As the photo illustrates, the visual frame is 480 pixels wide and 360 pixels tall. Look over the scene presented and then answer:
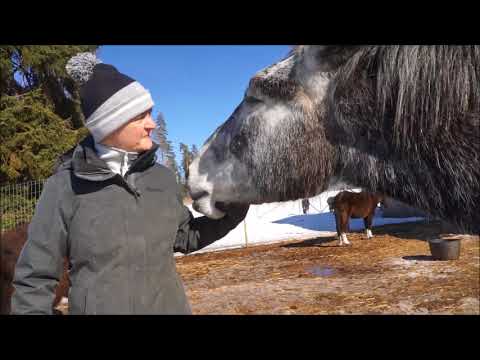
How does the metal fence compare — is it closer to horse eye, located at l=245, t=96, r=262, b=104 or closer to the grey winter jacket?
the grey winter jacket

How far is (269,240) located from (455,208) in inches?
308

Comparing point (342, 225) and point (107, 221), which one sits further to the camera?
point (342, 225)

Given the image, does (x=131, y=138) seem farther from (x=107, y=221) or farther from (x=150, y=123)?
(x=107, y=221)

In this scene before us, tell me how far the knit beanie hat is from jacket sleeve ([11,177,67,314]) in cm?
26

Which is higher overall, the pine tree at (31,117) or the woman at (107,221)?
the pine tree at (31,117)

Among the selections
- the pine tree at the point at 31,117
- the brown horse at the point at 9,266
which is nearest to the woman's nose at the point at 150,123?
the brown horse at the point at 9,266

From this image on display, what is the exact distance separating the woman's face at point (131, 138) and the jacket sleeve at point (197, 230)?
0.28 m

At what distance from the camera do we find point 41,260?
955 mm

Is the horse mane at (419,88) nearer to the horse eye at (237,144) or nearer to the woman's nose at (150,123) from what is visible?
the horse eye at (237,144)

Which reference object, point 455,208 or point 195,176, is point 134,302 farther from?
point 455,208

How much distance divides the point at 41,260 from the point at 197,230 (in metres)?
0.56

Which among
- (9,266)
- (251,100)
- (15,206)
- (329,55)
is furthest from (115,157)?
(15,206)

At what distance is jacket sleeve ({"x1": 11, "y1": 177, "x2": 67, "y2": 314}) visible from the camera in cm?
94

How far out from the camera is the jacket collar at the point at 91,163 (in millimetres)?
997
